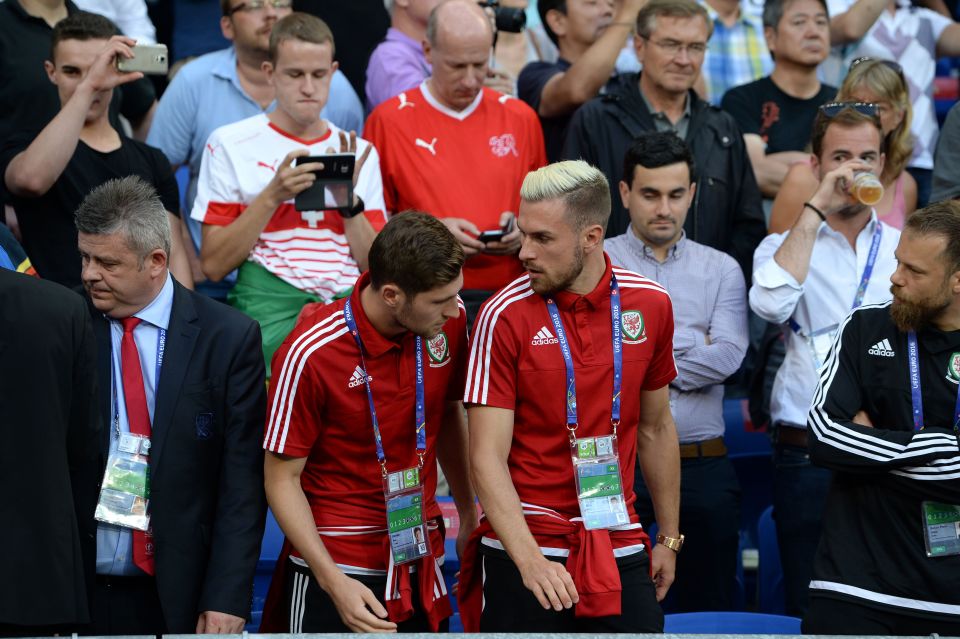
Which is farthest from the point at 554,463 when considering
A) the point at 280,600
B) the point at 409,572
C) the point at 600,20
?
the point at 600,20

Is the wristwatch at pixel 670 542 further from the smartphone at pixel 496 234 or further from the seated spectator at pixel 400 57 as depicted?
the seated spectator at pixel 400 57

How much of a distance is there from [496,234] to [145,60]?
5.13 ft

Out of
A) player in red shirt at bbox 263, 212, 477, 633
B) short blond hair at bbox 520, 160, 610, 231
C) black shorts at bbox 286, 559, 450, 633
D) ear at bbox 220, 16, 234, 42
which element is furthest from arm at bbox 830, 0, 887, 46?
black shorts at bbox 286, 559, 450, 633

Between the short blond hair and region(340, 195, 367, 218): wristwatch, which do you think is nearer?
the short blond hair

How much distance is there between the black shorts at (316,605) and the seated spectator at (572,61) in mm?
2760

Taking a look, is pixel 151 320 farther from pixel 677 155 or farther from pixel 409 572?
pixel 677 155

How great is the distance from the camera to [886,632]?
395 cm

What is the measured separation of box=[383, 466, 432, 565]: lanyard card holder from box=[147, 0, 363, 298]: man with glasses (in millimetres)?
2322

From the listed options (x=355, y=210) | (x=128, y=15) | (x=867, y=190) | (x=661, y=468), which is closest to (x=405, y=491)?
(x=661, y=468)

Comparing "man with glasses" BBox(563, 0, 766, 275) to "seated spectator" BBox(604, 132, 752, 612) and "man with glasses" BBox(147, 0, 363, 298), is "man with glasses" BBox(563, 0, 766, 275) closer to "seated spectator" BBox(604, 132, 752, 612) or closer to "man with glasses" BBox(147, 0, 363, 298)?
"seated spectator" BBox(604, 132, 752, 612)

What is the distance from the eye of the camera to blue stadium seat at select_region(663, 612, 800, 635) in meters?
4.12

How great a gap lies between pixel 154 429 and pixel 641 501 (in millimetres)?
1994

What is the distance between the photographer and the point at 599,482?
3930mm

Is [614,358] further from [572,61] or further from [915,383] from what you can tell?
[572,61]
